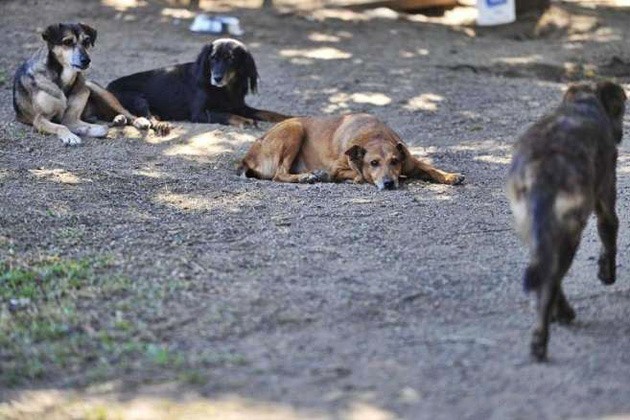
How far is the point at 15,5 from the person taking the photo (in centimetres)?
1644

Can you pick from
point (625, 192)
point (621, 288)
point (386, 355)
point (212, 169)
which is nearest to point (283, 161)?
point (212, 169)

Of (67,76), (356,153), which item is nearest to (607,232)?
(356,153)

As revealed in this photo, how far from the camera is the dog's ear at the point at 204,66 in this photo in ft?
41.1

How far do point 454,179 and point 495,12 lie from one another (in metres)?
6.65

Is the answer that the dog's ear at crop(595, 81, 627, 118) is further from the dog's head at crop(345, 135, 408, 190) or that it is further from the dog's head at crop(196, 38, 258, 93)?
the dog's head at crop(196, 38, 258, 93)

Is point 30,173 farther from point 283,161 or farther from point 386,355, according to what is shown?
point 386,355

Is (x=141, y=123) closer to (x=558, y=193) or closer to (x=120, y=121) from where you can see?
(x=120, y=121)

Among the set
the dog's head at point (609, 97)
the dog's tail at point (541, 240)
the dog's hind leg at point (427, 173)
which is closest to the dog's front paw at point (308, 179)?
the dog's hind leg at point (427, 173)

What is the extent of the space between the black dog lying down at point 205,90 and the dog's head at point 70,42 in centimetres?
83

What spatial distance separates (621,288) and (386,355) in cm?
190

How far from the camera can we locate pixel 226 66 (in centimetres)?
1234

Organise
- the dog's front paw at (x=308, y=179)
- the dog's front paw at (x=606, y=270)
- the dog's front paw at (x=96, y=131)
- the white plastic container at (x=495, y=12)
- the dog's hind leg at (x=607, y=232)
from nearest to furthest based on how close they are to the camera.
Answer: the dog's hind leg at (x=607, y=232) < the dog's front paw at (x=606, y=270) < the dog's front paw at (x=308, y=179) < the dog's front paw at (x=96, y=131) < the white plastic container at (x=495, y=12)

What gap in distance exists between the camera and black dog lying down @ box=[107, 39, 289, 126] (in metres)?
12.4

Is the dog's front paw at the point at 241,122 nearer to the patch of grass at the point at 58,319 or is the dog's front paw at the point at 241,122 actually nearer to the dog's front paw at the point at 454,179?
the dog's front paw at the point at 454,179
